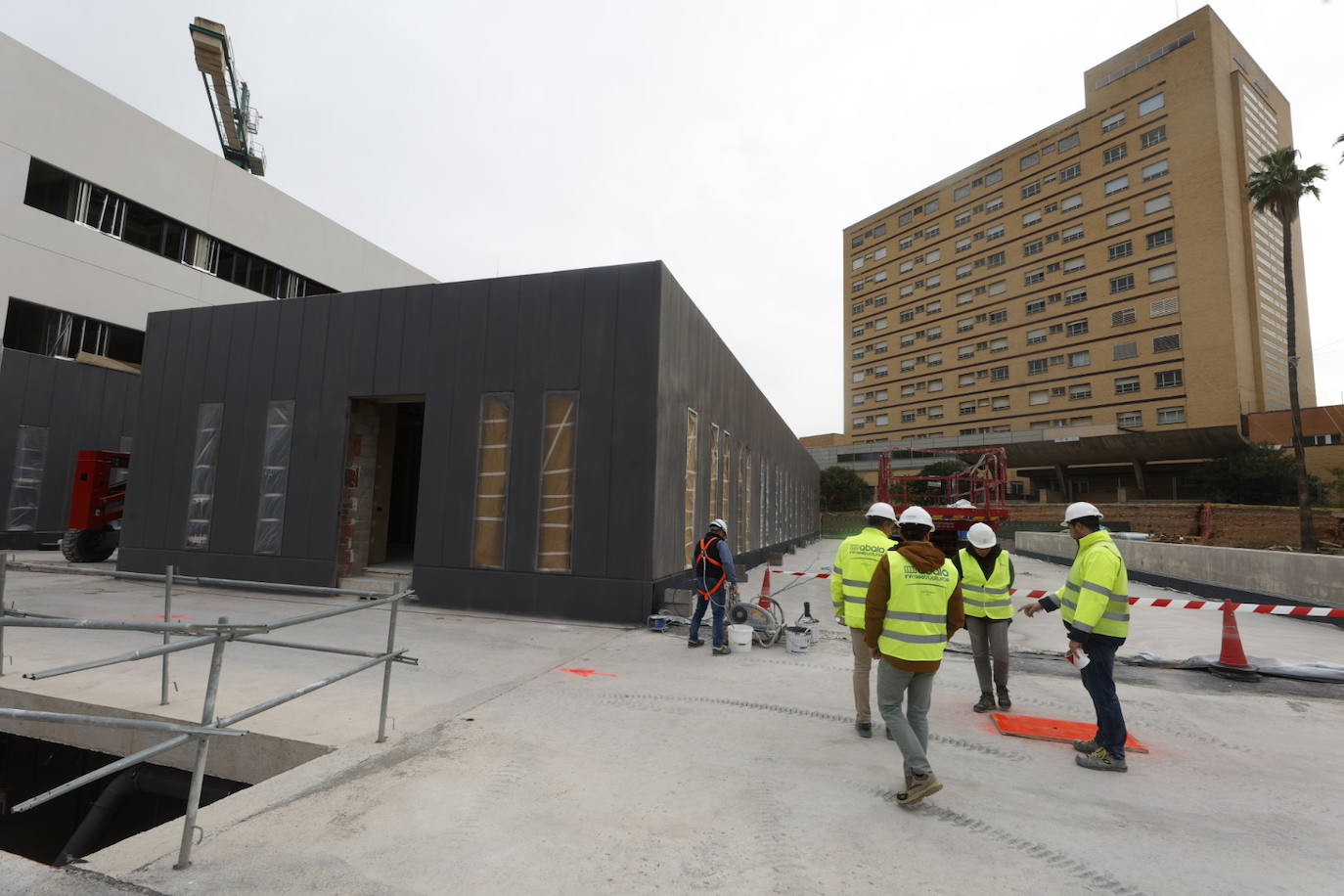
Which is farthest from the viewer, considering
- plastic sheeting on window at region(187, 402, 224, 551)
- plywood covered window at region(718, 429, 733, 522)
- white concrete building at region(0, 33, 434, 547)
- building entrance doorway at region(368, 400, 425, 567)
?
white concrete building at region(0, 33, 434, 547)

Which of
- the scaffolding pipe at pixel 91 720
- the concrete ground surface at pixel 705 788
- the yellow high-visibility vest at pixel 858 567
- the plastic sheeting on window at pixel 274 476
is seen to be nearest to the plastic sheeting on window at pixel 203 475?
the plastic sheeting on window at pixel 274 476

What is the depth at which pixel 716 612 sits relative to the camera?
837 centimetres

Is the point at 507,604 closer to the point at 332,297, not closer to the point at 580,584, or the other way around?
the point at 580,584

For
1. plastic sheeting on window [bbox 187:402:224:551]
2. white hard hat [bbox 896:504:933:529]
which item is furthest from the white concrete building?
white hard hat [bbox 896:504:933:529]

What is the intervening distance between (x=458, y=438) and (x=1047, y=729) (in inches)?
384

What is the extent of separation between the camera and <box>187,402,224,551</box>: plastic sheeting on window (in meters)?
13.2

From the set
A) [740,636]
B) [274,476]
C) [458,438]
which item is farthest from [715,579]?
[274,476]

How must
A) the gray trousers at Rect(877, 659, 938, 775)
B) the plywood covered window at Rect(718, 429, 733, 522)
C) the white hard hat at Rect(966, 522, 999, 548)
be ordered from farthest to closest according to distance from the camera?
the plywood covered window at Rect(718, 429, 733, 522) < the white hard hat at Rect(966, 522, 999, 548) < the gray trousers at Rect(877, 659, 938, 775)

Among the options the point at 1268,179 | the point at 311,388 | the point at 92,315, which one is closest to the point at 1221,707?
the point at 311,388

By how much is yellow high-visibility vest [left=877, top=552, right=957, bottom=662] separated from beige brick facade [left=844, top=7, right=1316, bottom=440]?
59.3 m

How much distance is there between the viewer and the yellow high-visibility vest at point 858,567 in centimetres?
555

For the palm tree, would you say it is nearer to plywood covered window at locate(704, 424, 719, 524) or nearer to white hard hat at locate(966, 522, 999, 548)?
plywood covered window at locate(704, 424, 719, 524)

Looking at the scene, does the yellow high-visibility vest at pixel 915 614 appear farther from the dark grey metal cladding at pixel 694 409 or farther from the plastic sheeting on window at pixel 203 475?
the plastic sheeting on window at pixel 203 475

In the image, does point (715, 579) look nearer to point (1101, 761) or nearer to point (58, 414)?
point (1101, 761)
